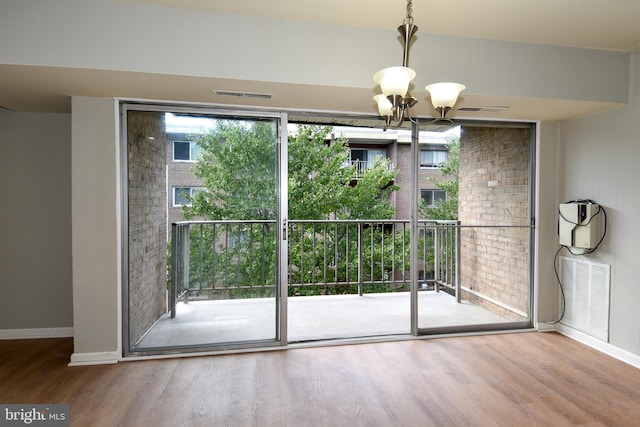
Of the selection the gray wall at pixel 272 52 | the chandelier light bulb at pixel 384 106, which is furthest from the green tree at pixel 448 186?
the chandelier light bulb at pixel 384 106

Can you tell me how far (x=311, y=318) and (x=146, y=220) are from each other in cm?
201

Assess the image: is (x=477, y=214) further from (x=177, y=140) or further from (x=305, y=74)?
(x=177, y=140)

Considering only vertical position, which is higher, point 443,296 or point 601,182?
point 601,182

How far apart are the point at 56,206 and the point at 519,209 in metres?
4.44

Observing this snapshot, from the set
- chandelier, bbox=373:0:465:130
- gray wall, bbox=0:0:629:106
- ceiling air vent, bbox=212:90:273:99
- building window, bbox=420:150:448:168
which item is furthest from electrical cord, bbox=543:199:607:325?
ceiling air vent, bbox=212:90:273:99

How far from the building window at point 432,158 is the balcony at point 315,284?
62cm

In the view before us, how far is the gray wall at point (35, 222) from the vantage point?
3.48 meters

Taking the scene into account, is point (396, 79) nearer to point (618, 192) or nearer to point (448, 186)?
point (448, 186)

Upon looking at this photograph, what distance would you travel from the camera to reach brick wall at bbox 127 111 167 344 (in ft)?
10.2

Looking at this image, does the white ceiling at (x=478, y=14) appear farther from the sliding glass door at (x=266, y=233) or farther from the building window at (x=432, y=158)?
the building window at (x=432, y=158)

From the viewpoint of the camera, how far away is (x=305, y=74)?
8.36ft

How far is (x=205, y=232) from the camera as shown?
3.26 metres

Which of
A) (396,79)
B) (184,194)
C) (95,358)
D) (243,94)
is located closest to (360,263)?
(184,194)

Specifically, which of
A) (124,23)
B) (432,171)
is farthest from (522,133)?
(124,23)
